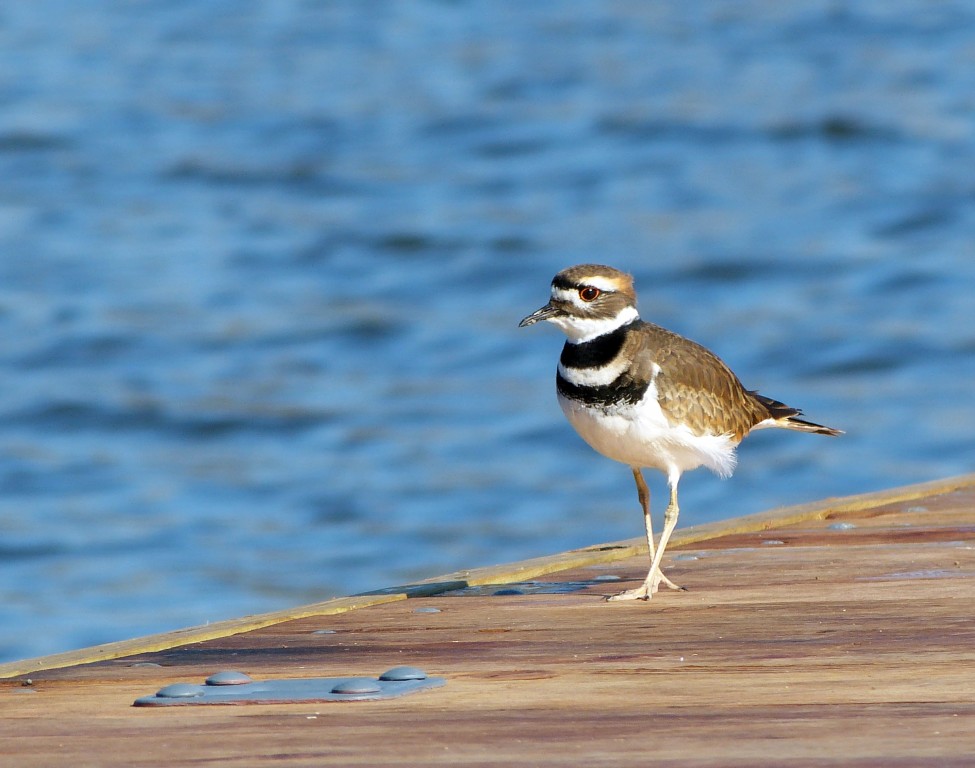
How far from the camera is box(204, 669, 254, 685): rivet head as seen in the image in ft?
11.7

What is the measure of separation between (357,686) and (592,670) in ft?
1.84

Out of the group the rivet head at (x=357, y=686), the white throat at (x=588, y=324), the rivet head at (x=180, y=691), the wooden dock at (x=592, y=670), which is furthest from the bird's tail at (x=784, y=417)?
the rivet head at (x=180, y=691)

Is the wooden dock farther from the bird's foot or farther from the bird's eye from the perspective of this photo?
the bird's eye

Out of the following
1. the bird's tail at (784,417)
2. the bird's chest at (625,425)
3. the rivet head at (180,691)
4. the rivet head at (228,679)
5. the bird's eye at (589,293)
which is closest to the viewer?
Answer: the rivet head at (180,691)

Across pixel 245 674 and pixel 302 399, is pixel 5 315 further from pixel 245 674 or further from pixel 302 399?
pixel 245 674

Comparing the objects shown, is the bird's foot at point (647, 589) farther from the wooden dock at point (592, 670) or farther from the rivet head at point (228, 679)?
the rivet head at point (228, 679)

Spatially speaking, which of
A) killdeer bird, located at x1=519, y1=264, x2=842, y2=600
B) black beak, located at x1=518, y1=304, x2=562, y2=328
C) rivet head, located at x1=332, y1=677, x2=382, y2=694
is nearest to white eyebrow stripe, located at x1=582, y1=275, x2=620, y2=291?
killdeer bird, located at x1=519, y1=264, x2=842, y2=600

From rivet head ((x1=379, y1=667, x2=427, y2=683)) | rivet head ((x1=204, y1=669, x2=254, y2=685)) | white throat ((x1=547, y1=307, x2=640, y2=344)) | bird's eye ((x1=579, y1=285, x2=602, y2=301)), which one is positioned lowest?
rivet head ((x1=379, y1=667, x2=427, y2=683))

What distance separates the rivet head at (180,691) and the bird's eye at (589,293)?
2104 millimetres

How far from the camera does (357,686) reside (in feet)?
11.4

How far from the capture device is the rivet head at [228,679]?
3.58m

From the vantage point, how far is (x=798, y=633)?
405 cm

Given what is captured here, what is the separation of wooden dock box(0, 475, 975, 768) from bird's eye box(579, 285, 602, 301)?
0.88 m

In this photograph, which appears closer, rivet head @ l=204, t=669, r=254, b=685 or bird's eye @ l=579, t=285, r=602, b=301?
rivet head @ l=204, t=669, r=254, b=685
